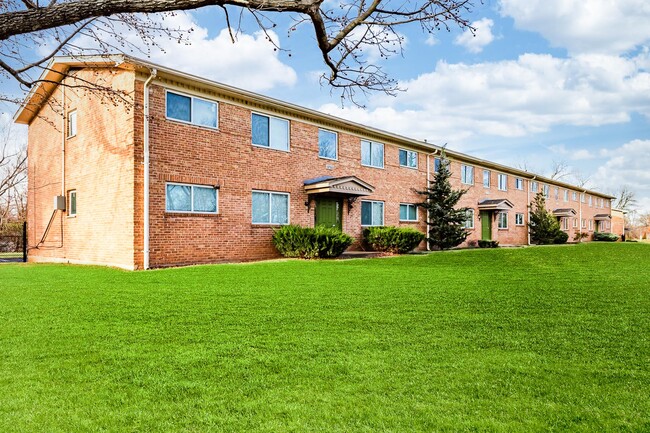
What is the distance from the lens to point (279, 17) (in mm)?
5930

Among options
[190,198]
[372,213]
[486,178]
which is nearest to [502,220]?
[486,178]

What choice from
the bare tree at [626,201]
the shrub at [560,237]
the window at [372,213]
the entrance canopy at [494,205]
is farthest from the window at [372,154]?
the bare tree at [626,201]

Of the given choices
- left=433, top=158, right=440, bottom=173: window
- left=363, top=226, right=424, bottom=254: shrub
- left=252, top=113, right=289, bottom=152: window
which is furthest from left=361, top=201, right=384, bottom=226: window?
left=433, top=158, right=440, bottom=173: window

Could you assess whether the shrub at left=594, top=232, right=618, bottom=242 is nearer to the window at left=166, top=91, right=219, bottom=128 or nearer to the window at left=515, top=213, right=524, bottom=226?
the window at left=515, top=213, right=524, bottom=226

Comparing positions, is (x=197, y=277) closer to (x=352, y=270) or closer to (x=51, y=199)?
(x=352, y=270)

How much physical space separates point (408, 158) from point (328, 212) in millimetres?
6990

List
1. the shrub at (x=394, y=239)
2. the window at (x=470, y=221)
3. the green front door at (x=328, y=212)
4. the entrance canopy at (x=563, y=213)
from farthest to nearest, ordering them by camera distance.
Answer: the entrance canopy at (x=563, y=213), the window at (x=470, y=221), the shrub at (x=394, y=239), the green front door at (x=328, y=212)

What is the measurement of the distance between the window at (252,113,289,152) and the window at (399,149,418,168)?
7.84 metres

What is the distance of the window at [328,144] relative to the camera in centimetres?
1792

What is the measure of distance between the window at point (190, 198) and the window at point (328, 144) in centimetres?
547

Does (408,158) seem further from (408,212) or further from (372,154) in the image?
(372,154)

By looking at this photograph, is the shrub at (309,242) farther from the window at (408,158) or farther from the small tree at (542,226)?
the small tree at (542,226)

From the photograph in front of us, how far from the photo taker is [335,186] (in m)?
16.5

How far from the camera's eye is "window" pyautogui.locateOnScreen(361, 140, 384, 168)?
65.9 feet
